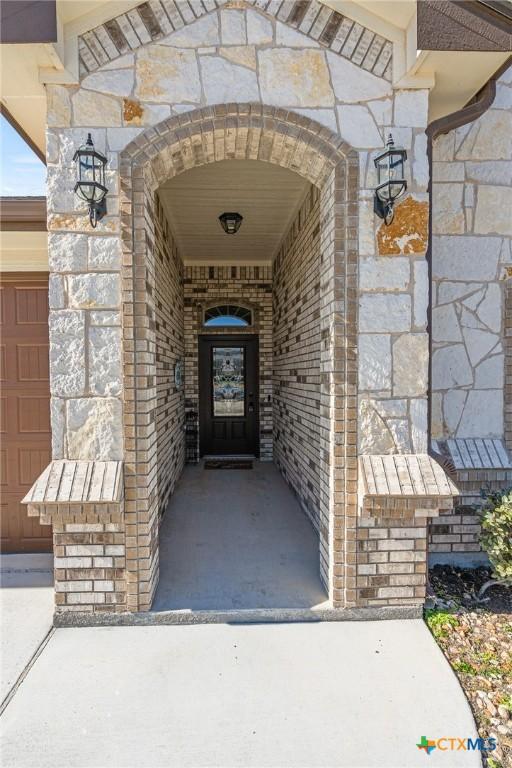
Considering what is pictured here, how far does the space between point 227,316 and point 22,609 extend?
478cm

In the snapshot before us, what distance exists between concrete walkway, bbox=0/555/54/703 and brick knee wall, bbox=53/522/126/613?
20cm

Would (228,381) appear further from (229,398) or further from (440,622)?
(440,622)

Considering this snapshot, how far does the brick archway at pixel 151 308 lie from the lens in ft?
7.94

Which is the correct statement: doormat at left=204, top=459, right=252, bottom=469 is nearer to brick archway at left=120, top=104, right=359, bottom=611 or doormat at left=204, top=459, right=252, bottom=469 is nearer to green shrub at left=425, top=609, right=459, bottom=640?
brick archway at left=120, top=104, right=359, bottom=611

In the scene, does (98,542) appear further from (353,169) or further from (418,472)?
(353,169)

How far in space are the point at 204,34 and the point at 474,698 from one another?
153 inches

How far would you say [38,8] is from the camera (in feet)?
6.86

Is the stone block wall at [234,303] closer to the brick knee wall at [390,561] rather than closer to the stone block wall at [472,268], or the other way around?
the stone block wall at [472,268]

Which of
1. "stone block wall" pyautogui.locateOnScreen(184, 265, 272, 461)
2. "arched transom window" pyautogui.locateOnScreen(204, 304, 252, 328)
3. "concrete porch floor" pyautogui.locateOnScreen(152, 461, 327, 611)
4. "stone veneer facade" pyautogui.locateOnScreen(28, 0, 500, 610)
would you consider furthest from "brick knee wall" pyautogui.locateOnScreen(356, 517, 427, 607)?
"arched transom window" pyautogui.locateOnScreen(204, 304, 252, 328)

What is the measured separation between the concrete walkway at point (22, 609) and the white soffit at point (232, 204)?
11.2 ft

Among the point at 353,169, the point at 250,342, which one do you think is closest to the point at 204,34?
the point at 353,169

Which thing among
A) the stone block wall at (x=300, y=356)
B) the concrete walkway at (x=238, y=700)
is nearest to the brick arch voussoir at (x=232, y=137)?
the stone block wall at (x=300, y=356)

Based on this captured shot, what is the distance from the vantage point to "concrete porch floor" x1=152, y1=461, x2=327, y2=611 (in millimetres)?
2637

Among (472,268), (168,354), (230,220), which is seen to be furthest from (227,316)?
(472,268)
